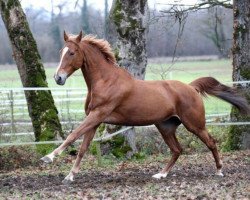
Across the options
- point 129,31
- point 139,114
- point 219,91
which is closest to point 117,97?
point 139,114

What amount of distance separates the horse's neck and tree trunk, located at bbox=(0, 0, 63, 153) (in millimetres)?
4692

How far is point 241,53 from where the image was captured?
14406 mm

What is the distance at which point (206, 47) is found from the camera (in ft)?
181

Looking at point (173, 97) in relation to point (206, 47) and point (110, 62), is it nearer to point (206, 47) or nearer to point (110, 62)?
point (110, 62)

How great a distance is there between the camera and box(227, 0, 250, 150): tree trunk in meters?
14.4

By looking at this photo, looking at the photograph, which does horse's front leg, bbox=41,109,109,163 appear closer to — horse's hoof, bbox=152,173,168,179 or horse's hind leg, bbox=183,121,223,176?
horse's hoof, bbox=152,173,168,179

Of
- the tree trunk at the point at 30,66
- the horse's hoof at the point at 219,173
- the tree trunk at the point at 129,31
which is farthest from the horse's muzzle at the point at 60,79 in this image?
the tree trunk at the point at 30,66

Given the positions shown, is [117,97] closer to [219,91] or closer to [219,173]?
[219,173]

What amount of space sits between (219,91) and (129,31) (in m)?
2.76

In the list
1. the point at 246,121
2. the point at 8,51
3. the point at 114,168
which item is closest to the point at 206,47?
the point at 8,51

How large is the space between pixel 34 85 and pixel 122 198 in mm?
6845

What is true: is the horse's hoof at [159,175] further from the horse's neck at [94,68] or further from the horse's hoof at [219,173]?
the horse's neck at [94,68]

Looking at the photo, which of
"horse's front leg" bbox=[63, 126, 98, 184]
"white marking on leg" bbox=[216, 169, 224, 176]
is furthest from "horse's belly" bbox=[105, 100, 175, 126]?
"white marking on leg" bbox=[216, 169, 224, 176]

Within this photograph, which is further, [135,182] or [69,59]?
[135,182]
